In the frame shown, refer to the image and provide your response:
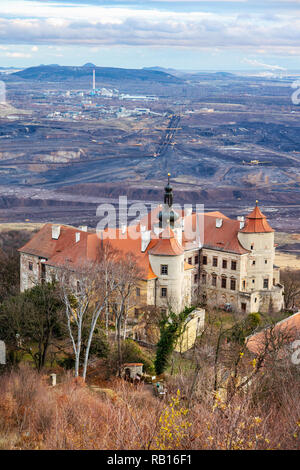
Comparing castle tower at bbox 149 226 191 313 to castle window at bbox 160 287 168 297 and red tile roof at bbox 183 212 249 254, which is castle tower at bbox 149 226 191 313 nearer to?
castle window at bbox 160 287 168 297

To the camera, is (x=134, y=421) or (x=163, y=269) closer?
(x=134, y=421)

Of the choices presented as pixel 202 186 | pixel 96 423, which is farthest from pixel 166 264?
pixel 202 186

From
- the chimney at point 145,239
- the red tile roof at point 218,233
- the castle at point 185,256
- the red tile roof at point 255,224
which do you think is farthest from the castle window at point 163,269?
the red tile roof at point 255,224

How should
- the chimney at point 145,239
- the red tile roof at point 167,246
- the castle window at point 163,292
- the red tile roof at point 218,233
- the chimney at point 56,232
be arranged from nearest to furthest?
the red tile roof at point 167,246 → the castle window at point 163,292 → the chimney at point 145,239 → the chimney at point 56,232 → the red tile roof at point 218,233

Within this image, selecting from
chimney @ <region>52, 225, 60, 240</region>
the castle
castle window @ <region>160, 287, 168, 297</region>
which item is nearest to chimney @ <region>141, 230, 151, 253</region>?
the castle

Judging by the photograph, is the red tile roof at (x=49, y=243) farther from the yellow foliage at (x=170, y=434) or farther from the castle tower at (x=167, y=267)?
the yellow foliage at (x=170, y=434)

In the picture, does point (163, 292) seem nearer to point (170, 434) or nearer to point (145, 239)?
point (145, 239)

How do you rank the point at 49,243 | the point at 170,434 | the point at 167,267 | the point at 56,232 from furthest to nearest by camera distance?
the point at 56,232
the point at 49,243
the point at 167,267
the point at 170,434

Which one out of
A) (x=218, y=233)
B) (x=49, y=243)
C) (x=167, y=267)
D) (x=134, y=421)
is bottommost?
(x=167, y=267)

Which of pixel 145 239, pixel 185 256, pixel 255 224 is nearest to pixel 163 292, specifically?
pixel 145 239
